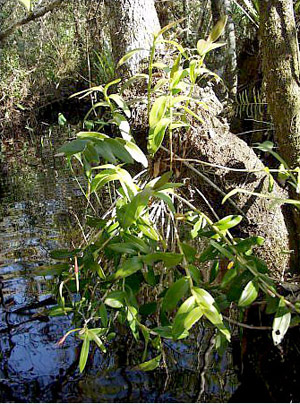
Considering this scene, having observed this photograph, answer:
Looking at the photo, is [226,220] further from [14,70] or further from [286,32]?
[14,70]

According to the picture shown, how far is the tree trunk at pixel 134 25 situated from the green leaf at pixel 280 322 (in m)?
0.86

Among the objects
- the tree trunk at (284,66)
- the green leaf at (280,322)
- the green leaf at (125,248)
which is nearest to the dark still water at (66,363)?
the green leaf at (280,322)

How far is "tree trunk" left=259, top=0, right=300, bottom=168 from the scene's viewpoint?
127cm

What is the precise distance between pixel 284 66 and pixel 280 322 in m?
0.70

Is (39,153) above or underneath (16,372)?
above

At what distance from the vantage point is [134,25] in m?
1.47

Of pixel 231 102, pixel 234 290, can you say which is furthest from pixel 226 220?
pixel 231 102

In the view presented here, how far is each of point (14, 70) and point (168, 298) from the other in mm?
7232

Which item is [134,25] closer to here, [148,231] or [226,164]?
[226,164]

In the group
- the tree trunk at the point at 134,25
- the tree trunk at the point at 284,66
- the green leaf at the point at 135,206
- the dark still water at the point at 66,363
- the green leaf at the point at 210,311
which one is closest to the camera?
the green leaf at the point at 210,311

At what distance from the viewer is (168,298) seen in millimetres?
866

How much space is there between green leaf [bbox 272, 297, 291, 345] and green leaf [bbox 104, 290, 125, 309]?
11.2 inches

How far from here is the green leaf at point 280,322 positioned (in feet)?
2.88

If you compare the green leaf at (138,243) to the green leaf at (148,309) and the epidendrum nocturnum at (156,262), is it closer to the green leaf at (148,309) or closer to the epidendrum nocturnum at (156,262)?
the epidendrum nocturnum at (156,262)
